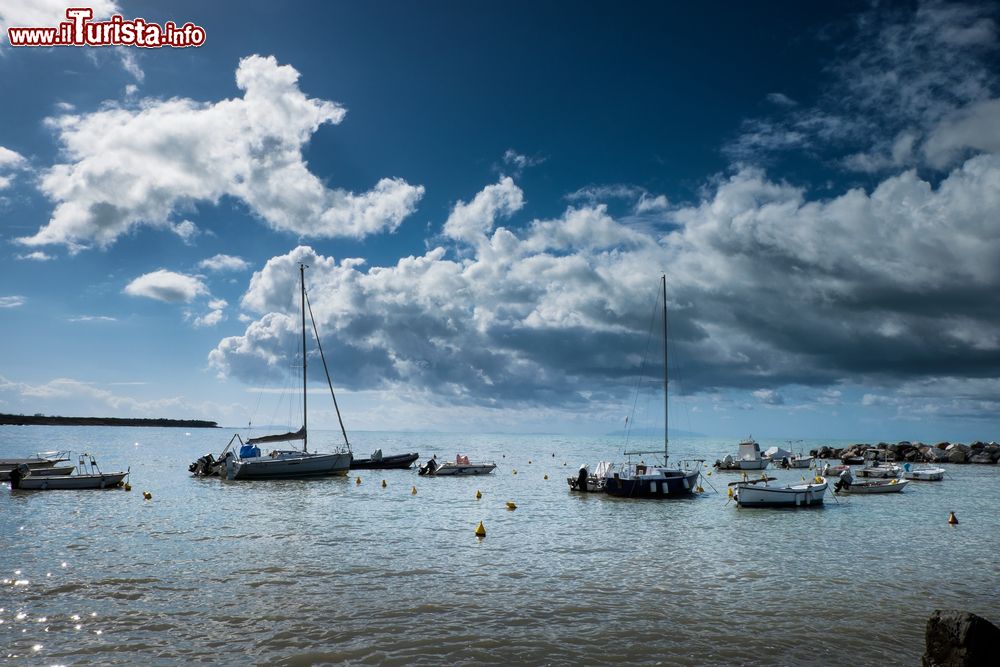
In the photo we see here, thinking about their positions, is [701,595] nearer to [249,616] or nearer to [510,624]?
[510,624]

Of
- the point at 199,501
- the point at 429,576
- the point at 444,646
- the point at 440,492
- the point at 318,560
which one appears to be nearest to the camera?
the point at 444,646

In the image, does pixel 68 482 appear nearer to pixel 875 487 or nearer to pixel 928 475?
pixel 875 487

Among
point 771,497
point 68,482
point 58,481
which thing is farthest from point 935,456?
point 58,481

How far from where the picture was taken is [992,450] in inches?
4286

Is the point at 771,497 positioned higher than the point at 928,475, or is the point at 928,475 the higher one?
the point at 771,497

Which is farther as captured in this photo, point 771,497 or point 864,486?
point 864,486

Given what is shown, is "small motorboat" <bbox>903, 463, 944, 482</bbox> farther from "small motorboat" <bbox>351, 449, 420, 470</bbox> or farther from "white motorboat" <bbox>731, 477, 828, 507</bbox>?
"small motorboat" <bbox>351, 449, 420, 470</bbox>

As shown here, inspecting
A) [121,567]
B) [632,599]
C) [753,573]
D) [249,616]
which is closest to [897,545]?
[753,573]

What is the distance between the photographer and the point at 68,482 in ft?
167

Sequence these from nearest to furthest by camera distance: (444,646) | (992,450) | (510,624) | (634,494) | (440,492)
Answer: (444,646)
(510,624)
(634,494)
(440,492)
(992,450)

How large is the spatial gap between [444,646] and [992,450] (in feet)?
420

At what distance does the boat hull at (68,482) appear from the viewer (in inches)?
1958

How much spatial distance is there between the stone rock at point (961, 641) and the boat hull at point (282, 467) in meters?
58.2

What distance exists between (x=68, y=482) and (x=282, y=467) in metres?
17.6
